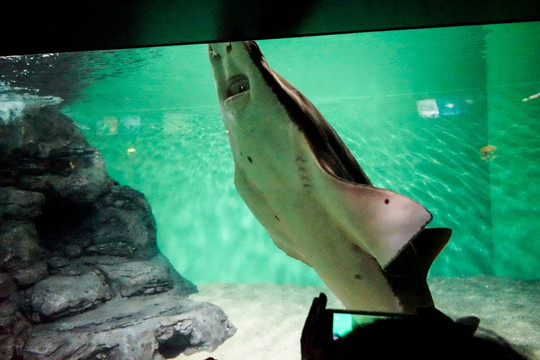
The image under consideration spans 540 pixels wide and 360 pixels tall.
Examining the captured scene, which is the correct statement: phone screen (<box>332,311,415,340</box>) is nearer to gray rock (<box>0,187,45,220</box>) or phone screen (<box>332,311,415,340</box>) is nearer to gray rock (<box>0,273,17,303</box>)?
gray rock (<box>0,273,17,303</box>)

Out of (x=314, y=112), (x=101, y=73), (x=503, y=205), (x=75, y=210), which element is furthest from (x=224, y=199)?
(x=314, y=112)

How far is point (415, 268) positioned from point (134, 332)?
4457mm

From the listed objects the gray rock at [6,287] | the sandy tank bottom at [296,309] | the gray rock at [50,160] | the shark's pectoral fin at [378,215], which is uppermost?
the gray rock at [50,160]

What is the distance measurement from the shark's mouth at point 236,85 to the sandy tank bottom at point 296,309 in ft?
12.2

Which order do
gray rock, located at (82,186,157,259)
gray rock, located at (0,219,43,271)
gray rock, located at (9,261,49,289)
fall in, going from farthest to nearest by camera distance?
gray rock, located at (82,186,157,259) < gray rock, located at (0,219,43,271) < gray rock, located at (9,261,49,289)

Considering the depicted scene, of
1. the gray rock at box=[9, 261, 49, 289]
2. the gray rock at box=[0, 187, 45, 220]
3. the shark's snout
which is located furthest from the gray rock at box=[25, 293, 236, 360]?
the shark's snout

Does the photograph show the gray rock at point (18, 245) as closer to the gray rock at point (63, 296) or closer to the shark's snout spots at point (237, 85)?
the gray rock at point (63, 296)

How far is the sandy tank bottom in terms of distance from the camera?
509 cm

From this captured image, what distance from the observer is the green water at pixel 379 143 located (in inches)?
440

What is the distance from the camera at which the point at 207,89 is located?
50.3 ft

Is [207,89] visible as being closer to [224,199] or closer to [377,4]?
[224,199]

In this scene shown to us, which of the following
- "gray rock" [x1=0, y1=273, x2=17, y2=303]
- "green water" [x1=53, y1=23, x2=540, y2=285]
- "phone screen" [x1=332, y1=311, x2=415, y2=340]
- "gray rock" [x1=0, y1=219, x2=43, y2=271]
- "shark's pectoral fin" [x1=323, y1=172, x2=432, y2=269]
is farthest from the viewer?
"green water" [x1=53, y1=23, x2=540, y2=285]

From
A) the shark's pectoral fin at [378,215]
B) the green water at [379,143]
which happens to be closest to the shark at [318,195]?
the shark's pectoral fin at [378,215]

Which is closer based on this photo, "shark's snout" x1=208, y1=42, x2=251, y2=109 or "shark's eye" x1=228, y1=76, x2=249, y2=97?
"shark's snout" x1=208, y1=42, x2=251, y2=109
